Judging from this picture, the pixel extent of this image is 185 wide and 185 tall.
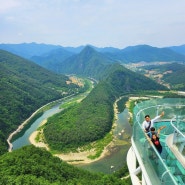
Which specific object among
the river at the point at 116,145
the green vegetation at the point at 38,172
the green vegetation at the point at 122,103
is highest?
the green vegetation at the point at 38,172

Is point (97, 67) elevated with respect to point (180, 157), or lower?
lower

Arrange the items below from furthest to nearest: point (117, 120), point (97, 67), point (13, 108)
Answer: point (97, 67)
point (13, 108)
point (117, 120)

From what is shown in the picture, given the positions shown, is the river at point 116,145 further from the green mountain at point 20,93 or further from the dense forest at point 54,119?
the green mountain at point 20,93

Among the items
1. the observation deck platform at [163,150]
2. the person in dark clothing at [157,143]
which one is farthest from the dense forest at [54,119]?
the person in dark clothing at [157,143]

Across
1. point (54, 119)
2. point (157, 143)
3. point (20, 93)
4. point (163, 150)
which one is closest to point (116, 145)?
point (54, 119)

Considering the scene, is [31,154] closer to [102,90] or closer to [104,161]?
[104,161]

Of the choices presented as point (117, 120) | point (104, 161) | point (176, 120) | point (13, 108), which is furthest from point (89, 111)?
point (176, 120)
